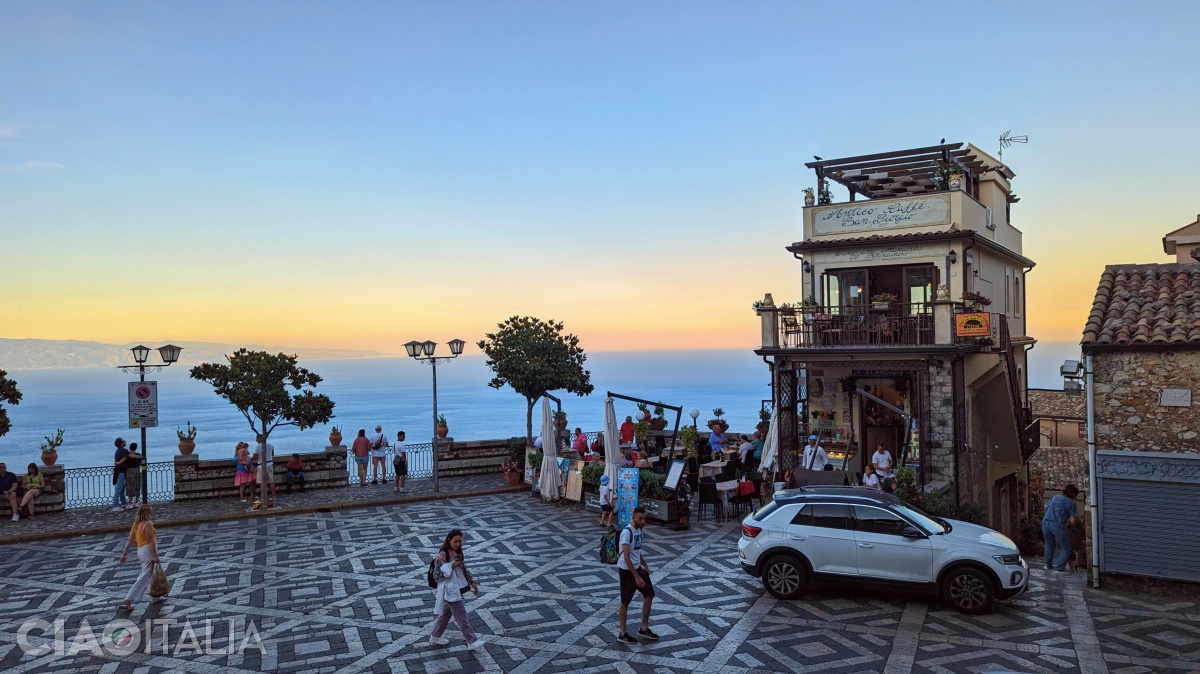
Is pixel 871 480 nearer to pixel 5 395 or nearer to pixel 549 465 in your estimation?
pixel 549 465

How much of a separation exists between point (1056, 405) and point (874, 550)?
33.0 metres

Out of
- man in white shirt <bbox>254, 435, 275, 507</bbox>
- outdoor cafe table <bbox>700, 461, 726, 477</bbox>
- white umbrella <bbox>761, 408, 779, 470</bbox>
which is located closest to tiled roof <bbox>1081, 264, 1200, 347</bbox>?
white umbrella <bbox>761, 408, 779, 470</bbox>

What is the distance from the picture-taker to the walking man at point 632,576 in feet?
35.0

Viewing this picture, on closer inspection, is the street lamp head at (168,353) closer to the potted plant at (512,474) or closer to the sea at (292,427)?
the potted plant at (512,474)

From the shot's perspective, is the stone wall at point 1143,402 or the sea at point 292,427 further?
the sea at point 292,427

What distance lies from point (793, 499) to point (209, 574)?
1095 cm

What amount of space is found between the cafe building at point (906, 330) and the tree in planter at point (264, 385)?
13.0m

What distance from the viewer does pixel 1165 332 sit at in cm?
1291

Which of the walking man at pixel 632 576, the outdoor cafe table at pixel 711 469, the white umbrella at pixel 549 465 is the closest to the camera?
the walking man at pixel 632 576

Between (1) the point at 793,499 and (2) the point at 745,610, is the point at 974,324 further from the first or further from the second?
(2) the point at 745,610

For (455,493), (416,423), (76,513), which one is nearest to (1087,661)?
(455,493)

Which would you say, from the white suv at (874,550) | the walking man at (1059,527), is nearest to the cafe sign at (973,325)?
the walking man at (1059,527)

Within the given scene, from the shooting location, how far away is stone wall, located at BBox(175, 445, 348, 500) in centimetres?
2253

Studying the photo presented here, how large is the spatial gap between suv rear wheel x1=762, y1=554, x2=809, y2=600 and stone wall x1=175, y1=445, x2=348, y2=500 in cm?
1546
